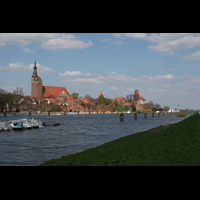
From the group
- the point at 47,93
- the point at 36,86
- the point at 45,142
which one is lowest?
the point at 45,142

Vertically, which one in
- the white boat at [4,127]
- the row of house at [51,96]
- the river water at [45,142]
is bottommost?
the river water at [45,142]

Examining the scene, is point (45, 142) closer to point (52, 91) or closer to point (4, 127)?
point (4, 127)

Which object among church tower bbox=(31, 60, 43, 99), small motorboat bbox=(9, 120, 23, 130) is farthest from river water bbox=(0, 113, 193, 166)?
church tower bbox=(31, 60, 43, 99)

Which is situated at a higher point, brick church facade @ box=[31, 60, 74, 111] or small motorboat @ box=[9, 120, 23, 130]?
brick church facade @ box=[31, 60, 74, 111]

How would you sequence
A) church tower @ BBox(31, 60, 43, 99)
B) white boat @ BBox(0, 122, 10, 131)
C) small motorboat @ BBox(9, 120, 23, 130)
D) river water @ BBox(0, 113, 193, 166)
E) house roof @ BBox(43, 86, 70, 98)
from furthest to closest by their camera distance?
house roof @ BBox(43, 86, 70, 98) → church tower @ BBox(31, 60, 43, 99) → small motorboat @ BBox(9, 120, 23, 130) → white boat @ BBox(0, 122, 10, 131) → river water @ BBox(0, 113, 193, 166)

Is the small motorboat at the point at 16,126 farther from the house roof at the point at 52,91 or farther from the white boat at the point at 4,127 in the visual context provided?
the house roof at the point at 52,91

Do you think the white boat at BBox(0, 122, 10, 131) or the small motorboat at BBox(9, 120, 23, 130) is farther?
the small motorboat at BBox(9, 120, 23, 130)

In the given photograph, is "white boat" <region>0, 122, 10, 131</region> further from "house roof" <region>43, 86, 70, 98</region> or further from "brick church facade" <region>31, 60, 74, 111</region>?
"house roof" <region>43, 86, 70, 98</region>

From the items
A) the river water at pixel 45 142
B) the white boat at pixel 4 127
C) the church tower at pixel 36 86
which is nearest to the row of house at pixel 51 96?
the church tower at pixel 36 86

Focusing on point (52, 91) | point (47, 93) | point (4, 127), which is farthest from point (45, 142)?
point (52, 91)

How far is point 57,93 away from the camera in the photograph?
193 m
